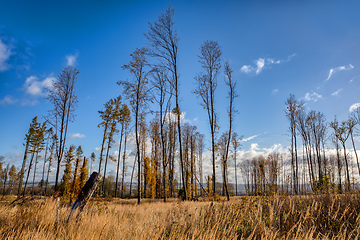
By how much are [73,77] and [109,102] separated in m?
6.44

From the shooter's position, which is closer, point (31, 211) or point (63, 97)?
point (31, 211)

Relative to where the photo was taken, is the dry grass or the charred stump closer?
the dry grass

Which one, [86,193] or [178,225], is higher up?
[86,193]

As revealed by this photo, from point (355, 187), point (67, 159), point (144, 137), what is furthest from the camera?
point (67, 159)

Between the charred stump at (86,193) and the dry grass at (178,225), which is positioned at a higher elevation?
the charred stump at (86,193)

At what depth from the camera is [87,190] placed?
4379 mm

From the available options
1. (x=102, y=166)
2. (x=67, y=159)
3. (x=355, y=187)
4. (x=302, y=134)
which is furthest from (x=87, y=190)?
(x=67, y=159)

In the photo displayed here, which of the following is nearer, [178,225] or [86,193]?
[178,225]

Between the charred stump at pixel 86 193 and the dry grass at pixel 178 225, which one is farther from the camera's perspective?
the charred stump at pixel 86 193

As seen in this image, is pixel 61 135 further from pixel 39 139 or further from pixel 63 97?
pixel 39 139

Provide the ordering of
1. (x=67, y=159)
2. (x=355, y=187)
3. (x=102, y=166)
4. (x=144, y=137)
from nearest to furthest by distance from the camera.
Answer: (x=355, y=187) → (x=102, y=166) → (x=144, y=137) → (x=67, y=159)

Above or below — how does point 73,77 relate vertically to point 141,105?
above

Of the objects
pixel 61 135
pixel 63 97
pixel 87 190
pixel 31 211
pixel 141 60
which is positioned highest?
pixel 141 60

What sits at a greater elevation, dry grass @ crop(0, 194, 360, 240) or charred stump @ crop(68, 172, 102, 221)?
charred stump @ crop(68, 172, 102, 221)
